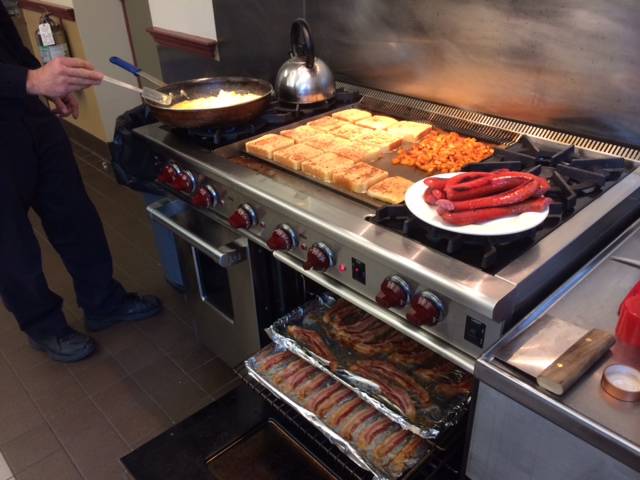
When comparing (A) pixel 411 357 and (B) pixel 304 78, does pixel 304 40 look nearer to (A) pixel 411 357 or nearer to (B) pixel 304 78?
(B) pixel 304 78

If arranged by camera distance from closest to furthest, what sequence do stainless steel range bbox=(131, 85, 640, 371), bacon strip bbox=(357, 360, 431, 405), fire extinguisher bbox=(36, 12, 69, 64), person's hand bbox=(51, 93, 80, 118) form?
stainless steel range bbox=(131, 85, 640, 371) < bacon strip bbox=(357, 360, 431, 405) < person's hand bbox=(51, 93, 80, 118) < fire extinguisher bbox=(36, 12, 69, 64)

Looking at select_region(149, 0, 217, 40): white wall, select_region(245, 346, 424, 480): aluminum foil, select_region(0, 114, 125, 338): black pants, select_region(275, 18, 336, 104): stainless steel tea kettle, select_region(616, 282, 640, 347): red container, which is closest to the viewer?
select_region(616, 282, 640, 347): red container

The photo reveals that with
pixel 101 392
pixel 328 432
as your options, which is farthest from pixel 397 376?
pixel 101 392

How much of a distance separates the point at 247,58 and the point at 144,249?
3.80ft

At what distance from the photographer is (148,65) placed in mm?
3318

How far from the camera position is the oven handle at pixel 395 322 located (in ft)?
3.30

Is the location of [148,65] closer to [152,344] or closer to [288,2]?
[288,2]

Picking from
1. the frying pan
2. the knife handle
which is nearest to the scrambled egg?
the frying pan

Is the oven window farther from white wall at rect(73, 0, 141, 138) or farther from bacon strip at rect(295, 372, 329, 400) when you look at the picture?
white wall at rect(73, 0, 141, 138)

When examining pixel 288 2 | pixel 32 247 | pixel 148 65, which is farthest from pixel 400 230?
pixel 148 65

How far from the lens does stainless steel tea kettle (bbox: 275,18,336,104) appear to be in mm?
1705

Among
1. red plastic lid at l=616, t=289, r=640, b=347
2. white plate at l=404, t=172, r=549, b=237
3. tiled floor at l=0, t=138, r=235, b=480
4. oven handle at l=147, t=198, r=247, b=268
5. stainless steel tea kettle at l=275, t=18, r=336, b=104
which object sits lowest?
tiled floor at l=0, t=138, r=235, b=480

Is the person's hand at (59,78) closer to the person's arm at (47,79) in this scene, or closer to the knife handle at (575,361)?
the person's arm at (47,79)

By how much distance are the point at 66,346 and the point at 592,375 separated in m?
1.91
